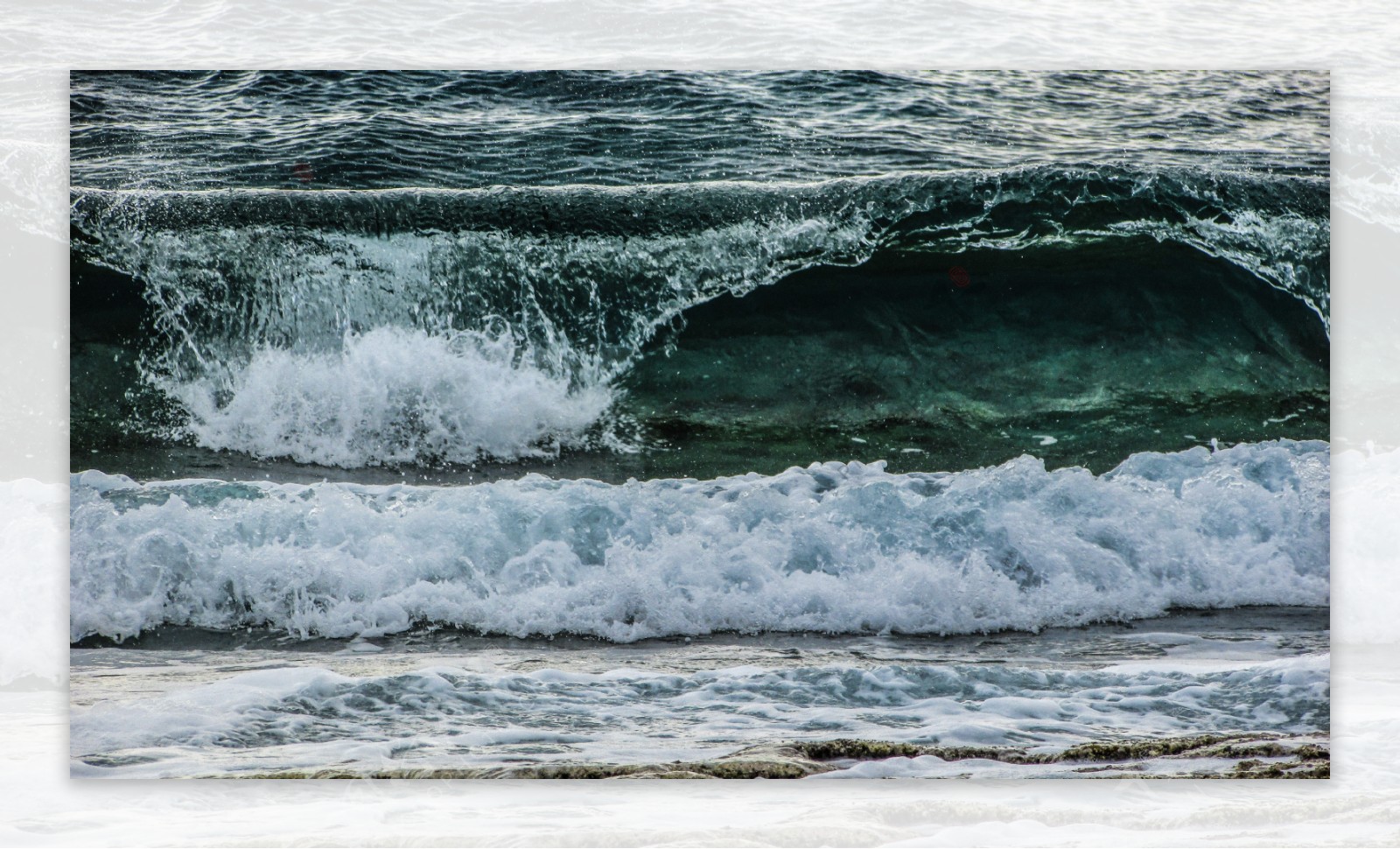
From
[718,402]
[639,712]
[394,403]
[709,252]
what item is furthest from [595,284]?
[639,712]

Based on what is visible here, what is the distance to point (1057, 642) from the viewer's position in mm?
2979

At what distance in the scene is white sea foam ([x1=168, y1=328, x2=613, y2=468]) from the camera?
116 inches

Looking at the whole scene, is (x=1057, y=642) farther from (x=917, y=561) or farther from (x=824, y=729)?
(x=824, y=729)

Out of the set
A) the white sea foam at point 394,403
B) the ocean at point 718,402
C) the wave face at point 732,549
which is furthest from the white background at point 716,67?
the white sea foam at point 394,403

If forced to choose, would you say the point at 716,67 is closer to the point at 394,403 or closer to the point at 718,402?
the point at 718,402

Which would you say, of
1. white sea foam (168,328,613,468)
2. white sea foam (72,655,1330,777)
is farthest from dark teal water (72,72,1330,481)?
white sea foam (72,655,1330,777)

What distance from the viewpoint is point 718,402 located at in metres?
3.01

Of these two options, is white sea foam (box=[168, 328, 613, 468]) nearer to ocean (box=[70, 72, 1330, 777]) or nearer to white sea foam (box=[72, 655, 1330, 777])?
ocean (box=[70, 72, 1330, 777])

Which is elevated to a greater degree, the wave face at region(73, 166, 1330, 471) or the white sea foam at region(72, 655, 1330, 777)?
the wave face at region(73, 166, 1330, 471)

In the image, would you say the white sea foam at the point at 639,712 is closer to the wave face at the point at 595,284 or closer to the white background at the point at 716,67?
the white background at the point at 716,67

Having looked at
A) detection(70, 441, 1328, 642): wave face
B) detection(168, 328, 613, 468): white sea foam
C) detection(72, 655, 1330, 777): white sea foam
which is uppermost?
detection(168, 328, 613, 468): white sea foam

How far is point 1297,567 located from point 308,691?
2.34m

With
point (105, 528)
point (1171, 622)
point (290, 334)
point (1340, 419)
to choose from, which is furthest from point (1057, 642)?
point (105, 528)

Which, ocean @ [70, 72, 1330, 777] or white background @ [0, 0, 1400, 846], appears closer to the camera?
white background @ [0, 0, 1400, 846]
